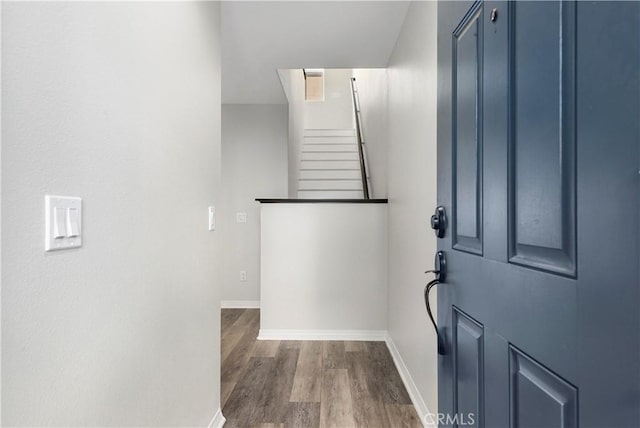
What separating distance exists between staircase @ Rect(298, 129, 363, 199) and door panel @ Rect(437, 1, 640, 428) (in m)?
4.39

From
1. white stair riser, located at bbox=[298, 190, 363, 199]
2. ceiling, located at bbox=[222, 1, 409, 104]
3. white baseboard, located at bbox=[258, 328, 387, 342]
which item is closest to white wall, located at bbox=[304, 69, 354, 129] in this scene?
white stair riser, located at bbox=[298, 190, 363, 199]

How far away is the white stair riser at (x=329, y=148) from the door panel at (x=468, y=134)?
17.2 feet

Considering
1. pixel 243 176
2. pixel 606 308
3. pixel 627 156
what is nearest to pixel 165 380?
pixel 606 308

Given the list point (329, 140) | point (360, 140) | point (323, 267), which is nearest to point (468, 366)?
point (323, 267)

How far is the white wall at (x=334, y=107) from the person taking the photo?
25.3 ft

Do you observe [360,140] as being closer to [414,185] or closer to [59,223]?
[414,185]

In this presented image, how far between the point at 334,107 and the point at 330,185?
3022 millimetres

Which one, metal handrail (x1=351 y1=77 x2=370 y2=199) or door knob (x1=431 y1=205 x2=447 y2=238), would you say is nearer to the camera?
door knob (x1=431 y1=205 x2=447 y2=238)

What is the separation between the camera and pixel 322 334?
3.19 meters

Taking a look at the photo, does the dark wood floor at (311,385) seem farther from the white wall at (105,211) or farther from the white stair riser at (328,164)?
the white stair riser at (328,164)

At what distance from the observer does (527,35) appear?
63 cm

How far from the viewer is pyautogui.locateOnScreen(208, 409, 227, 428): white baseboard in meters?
1.76

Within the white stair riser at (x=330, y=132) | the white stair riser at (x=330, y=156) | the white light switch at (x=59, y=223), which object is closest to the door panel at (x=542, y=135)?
the white light switch at (x=59, y=223)

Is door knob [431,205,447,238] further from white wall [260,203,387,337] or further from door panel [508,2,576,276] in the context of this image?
white wall [260,203,387,337]
